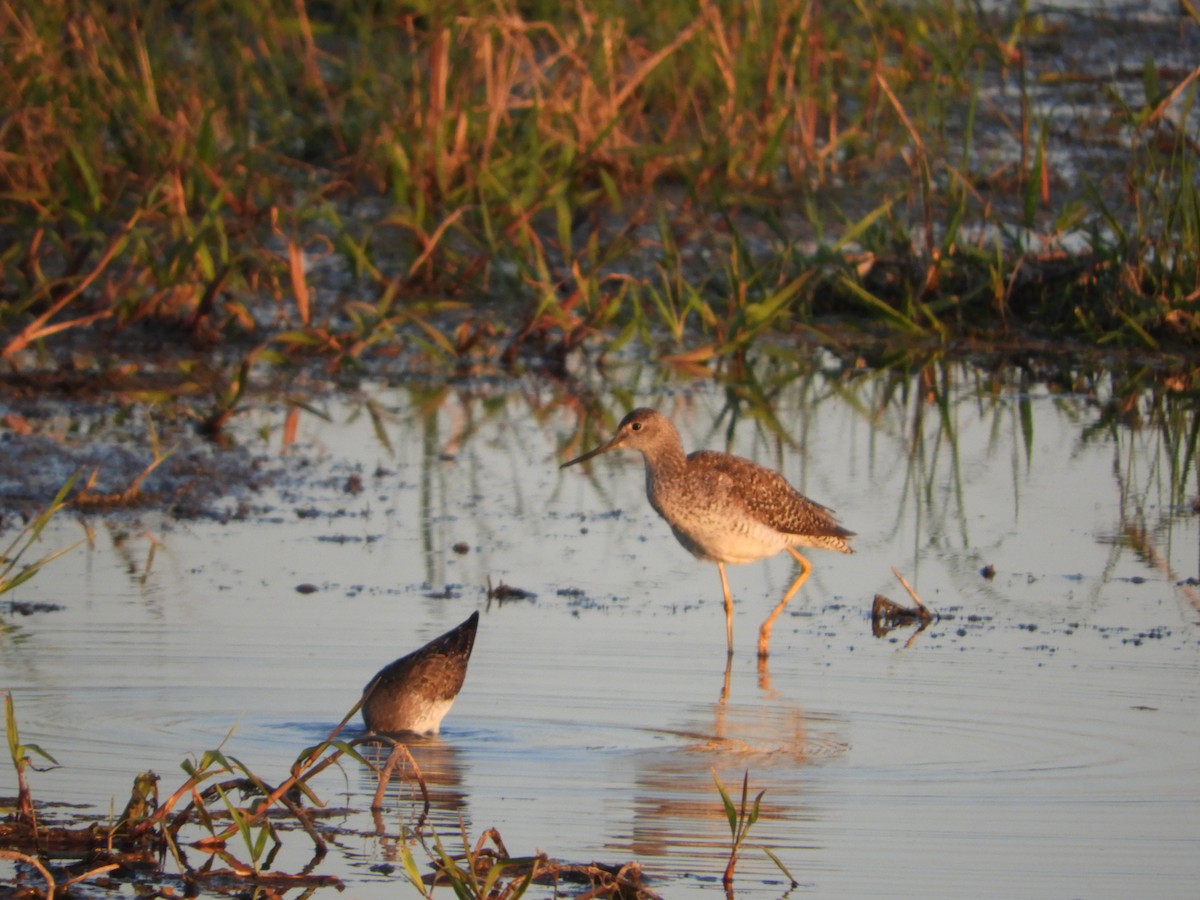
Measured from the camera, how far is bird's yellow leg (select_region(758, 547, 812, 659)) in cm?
644

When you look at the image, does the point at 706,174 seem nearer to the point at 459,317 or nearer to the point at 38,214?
the point at 459,317

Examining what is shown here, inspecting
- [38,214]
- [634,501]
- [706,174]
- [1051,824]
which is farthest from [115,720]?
[706,174]

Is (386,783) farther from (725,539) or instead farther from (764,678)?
(725,539)

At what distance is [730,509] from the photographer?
7184 mm

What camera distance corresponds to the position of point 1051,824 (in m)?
4.74

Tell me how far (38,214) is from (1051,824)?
7.42 meters

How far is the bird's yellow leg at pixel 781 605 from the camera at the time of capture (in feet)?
21.1

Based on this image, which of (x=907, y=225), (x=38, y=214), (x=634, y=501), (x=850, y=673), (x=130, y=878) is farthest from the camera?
(x=907, y=225)

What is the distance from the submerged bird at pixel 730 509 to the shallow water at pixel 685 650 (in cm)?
19

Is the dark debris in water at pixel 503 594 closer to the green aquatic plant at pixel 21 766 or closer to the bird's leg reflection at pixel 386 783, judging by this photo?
the bird's leg reflection at pixel 386 783

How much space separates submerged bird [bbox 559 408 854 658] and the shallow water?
191mm

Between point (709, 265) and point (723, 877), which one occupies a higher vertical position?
point (709, 265)

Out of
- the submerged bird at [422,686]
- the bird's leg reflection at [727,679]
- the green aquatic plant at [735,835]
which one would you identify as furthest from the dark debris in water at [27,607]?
the green aquatic plant at [735,835]

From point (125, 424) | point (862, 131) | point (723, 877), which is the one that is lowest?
point (723, 877)
